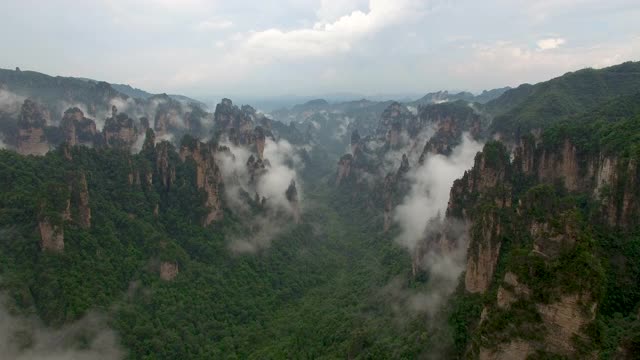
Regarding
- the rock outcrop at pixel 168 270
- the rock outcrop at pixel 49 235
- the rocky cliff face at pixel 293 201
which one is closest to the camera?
the rock outcrop at pixel 49 235

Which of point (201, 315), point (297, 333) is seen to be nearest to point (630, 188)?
point (297, 333)

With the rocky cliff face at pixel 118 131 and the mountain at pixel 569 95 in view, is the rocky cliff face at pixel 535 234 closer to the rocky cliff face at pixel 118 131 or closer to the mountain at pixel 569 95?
the mountain at pixel 569 95

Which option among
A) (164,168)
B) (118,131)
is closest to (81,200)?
(164,168)

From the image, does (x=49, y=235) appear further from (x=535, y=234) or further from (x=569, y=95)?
(x=569, y=95)

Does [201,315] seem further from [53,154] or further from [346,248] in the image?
[346,248]

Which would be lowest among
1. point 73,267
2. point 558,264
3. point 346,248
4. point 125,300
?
point 346,248

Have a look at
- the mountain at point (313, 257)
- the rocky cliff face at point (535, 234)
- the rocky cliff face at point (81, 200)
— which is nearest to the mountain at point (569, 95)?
the mountain at point (313, 257)

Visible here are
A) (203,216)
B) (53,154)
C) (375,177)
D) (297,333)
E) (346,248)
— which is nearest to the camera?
(297,333)
